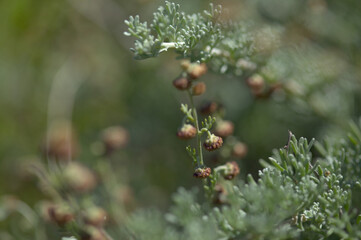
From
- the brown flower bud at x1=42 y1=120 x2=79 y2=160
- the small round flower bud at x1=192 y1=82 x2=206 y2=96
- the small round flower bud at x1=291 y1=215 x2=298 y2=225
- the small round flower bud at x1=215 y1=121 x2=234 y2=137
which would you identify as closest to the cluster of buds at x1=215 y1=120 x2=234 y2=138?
the small round flower bud at x1=215 y1=121 x2=234 y2=137

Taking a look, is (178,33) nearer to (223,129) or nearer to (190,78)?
(190,78)

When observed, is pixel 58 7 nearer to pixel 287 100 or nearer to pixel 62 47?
pixel 62 47

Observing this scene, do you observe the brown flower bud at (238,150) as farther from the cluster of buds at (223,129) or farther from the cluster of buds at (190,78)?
the cluster of buds at (190,78)

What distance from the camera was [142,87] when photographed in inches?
73.2

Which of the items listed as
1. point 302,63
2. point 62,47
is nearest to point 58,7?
point 62,47

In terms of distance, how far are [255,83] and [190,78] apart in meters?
0.27

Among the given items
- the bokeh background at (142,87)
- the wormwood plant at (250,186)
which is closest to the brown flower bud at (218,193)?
the wormwood plant at (250,186)

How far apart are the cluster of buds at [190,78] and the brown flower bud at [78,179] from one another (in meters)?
0.44

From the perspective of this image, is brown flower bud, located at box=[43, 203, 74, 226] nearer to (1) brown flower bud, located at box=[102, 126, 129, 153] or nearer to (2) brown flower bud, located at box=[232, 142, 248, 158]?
(1) brown flower bud, located at box=[102, 126, 129, 153]

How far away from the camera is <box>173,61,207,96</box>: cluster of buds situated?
2.78ft

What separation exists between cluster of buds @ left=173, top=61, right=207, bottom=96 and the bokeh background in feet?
1.09

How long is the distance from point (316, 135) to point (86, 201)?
80 centimetres

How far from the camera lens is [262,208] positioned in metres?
0.68

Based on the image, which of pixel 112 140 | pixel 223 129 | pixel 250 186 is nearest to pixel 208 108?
pixel 223 129
